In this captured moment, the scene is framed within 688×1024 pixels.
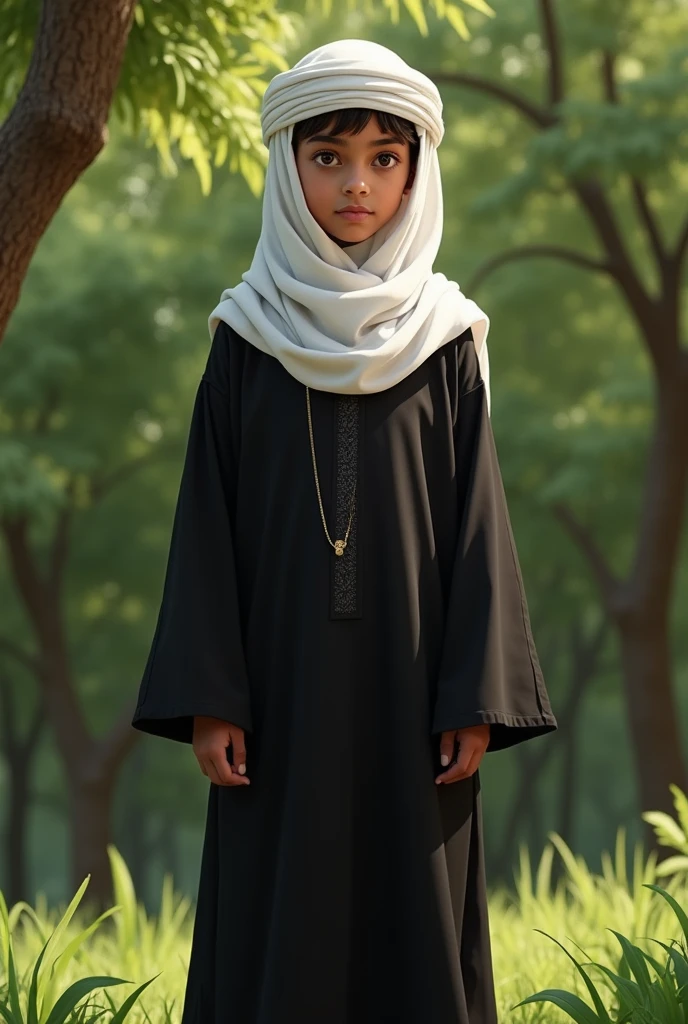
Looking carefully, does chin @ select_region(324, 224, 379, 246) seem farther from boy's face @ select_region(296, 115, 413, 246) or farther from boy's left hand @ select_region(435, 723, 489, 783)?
boy's left hand @ select_region(435, 723, 489, 783)

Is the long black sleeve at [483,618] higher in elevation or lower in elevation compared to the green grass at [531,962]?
higher

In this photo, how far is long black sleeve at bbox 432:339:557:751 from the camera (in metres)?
2.81

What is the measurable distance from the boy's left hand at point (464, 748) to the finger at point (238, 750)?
401 mm

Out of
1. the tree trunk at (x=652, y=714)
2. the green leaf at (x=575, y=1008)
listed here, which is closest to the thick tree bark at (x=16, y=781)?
the tree trunk at (x=652, y=714)

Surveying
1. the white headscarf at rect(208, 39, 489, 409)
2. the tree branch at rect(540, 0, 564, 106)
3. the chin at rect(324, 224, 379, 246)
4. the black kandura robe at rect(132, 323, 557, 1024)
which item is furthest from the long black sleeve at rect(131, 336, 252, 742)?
the tree branch at rect(540, 0, 564, 106)

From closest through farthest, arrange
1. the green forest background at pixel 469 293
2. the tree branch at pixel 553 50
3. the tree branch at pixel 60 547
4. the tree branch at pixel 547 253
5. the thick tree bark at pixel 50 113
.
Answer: the thick tree bark at pixel 50 113 → the tree branch at pixel 553 50 → the tree branch at pixel 547 253 → the green forest background at pixel 469 293 → the tree branch at pixel 60 547

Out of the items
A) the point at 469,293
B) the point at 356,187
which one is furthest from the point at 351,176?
the point at 469,293

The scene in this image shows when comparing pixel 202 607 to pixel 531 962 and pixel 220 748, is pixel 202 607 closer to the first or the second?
pixel 220 748

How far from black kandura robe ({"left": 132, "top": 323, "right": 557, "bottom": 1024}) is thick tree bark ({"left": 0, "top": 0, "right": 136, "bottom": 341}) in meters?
1.35

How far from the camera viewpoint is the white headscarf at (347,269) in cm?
288

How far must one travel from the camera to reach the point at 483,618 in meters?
2.85

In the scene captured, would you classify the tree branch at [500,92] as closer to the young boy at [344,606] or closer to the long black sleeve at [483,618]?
the young boy at [344,606]

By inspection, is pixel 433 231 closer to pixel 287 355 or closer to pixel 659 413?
pixel 287 355

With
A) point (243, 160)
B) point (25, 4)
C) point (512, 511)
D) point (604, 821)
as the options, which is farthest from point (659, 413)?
point (604, 821)
